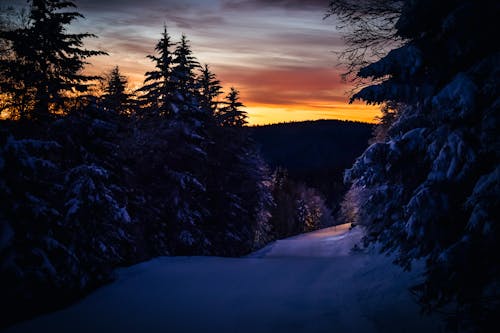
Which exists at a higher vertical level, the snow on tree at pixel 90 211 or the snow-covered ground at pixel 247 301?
the snow on tree at pixel 90 211

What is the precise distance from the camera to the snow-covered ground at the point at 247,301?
8.05 m

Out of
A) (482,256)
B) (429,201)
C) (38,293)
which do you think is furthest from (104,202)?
(482,256)

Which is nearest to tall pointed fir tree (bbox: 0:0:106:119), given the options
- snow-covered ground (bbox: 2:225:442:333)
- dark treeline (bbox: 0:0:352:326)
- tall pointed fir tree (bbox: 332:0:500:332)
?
dark treeline (bbox: 0:0:352:326)

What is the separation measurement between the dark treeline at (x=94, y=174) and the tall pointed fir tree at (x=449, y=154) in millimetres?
7319

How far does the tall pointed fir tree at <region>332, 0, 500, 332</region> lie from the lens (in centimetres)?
541

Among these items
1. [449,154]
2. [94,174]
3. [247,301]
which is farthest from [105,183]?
[449,154]

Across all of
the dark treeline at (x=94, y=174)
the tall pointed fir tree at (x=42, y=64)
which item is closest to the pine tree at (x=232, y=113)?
the dark treeline at (x=94, y=174)

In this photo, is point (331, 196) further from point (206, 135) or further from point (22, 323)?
point (22, 323)

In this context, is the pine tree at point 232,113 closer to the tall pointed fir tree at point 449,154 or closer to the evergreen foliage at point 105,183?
the evergreen foliage at point 105,183

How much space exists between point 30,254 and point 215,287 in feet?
15.9

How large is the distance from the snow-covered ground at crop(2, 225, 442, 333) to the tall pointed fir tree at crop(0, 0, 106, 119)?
22.0ft

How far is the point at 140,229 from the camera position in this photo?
20.2 meters

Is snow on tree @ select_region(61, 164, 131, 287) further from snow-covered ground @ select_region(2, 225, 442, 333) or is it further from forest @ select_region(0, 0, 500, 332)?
snow-covered ground @ select_region(2, 225, 442, 333)

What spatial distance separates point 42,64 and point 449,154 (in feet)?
44.7
